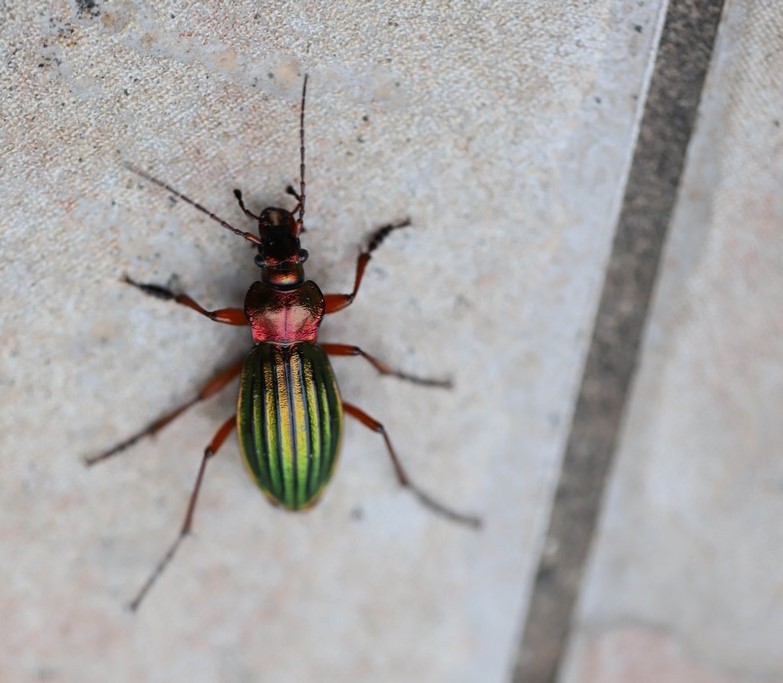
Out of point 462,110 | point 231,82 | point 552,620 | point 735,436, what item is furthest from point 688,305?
point 231,82

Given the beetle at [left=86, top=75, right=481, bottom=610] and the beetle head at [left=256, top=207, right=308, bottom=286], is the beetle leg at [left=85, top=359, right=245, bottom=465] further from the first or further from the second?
the beetle head at [left=256, top=207, right=308, bottom=286]

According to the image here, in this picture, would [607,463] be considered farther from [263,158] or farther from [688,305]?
[263,158]

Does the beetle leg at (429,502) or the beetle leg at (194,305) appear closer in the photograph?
the beetle leg at (194,305)

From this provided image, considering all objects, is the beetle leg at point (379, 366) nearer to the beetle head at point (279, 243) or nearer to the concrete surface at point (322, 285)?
the concrete surface at point (322, 285)

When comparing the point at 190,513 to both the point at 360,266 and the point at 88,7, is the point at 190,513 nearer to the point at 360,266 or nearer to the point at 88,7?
the point at 360,266

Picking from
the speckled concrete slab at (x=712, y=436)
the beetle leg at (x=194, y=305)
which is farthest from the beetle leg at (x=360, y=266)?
the speckled concrete slab at (x=712, y=436)

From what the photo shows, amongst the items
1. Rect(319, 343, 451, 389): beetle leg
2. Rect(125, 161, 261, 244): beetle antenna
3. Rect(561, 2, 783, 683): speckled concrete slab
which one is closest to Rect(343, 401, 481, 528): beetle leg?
Rect(319, 343, 451, 389): beetle leg
